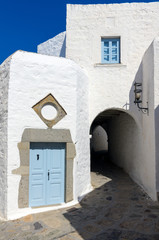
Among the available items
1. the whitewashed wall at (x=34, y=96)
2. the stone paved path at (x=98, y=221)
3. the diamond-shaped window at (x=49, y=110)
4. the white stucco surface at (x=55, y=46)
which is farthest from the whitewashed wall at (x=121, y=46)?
the white stucco surface at (x=55, y=46)

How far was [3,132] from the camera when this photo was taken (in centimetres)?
559

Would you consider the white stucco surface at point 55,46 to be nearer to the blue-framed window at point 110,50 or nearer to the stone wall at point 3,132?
the blue-framed window at point 110,50

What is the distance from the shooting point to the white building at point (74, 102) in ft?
18.0

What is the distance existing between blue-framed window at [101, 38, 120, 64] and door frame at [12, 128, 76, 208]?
3.32 metres

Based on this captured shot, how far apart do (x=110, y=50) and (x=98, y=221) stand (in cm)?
570

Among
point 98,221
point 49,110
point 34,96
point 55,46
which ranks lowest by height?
point 98,221

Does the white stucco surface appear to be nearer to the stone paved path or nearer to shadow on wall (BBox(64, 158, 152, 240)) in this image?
shadow on wall (BBox(64, 158, 152, 240))

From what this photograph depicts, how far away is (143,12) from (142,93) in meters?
3.10

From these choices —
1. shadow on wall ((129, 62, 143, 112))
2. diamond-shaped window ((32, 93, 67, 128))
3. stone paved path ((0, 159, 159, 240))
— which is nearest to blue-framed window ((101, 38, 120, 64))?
shadow on wall ((129, 62, 143, 112))

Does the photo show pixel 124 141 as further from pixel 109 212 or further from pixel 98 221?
pixel 98 221

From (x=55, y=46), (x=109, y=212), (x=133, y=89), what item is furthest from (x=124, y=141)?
(x=55, y=46)

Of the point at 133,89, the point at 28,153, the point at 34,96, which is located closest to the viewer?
the point at 28,153

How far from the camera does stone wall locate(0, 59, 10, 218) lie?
5.36m

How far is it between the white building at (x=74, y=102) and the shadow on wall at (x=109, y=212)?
0.44 metres
